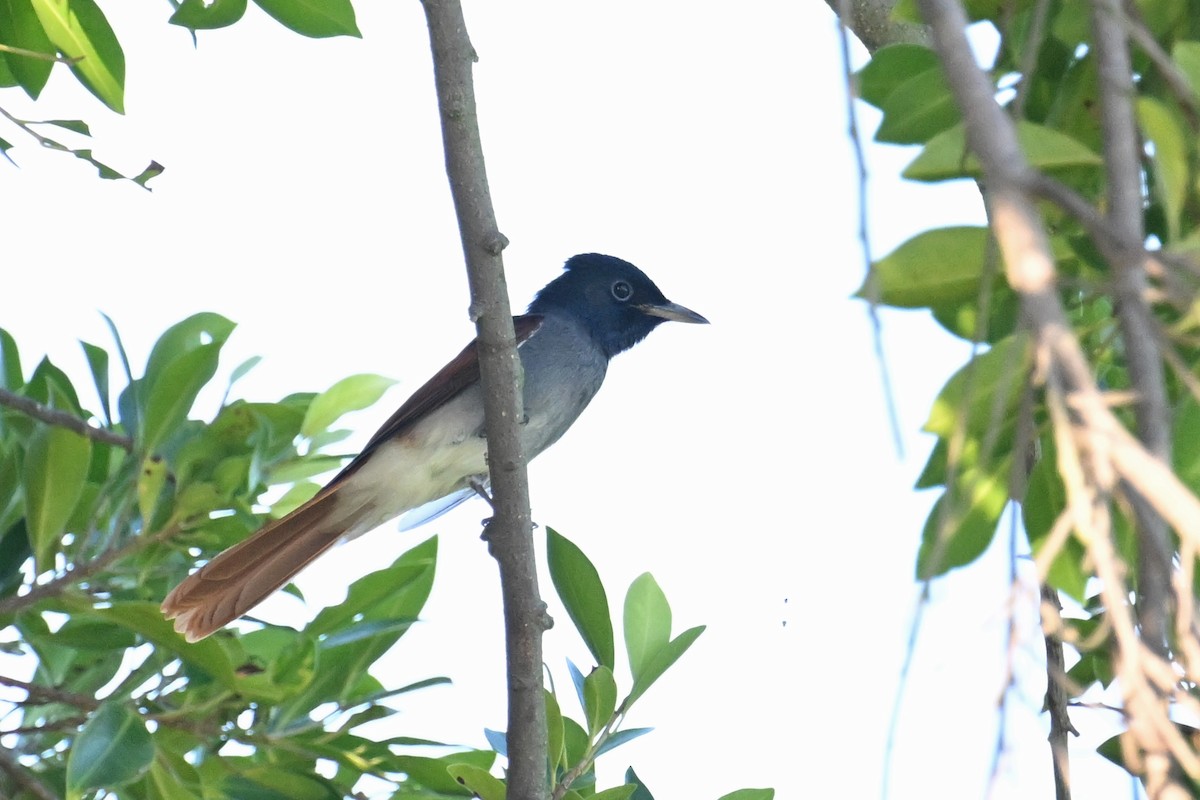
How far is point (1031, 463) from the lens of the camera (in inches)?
95.3

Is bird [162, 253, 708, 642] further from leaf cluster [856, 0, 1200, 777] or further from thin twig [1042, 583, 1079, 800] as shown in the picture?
leaf cluster [856, 0, 1200, 777]

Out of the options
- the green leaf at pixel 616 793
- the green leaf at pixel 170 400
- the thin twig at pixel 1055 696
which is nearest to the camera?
the thin twig at pixel 1055 696

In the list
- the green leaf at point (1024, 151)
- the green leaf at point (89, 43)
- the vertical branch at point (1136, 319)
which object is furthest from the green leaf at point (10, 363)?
the vertical branch at point (1136, 319)

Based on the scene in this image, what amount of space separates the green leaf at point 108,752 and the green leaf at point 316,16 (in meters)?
1.62

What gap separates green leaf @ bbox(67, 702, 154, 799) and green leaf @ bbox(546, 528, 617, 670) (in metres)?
1.04

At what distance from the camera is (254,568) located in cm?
445

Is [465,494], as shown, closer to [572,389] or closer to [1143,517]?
[572,389]

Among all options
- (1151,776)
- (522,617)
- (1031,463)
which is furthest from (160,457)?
(1151,776)

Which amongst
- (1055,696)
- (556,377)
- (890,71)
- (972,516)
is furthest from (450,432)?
(972,516)

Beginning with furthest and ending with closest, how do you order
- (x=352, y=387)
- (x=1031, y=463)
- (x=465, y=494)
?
(x=465, y=494), (x=352, y=387), (x=1031, y=463)

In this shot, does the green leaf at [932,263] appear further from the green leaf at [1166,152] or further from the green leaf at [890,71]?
the green leaf at [890,71]

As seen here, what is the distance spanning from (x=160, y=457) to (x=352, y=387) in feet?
2.89

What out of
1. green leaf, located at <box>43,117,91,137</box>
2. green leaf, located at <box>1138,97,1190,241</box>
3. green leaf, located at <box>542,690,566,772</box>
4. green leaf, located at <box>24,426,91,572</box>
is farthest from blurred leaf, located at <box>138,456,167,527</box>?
green leaf, located at <box>1138,97,1190,241</box>

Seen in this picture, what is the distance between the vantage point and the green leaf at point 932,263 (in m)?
1.68
